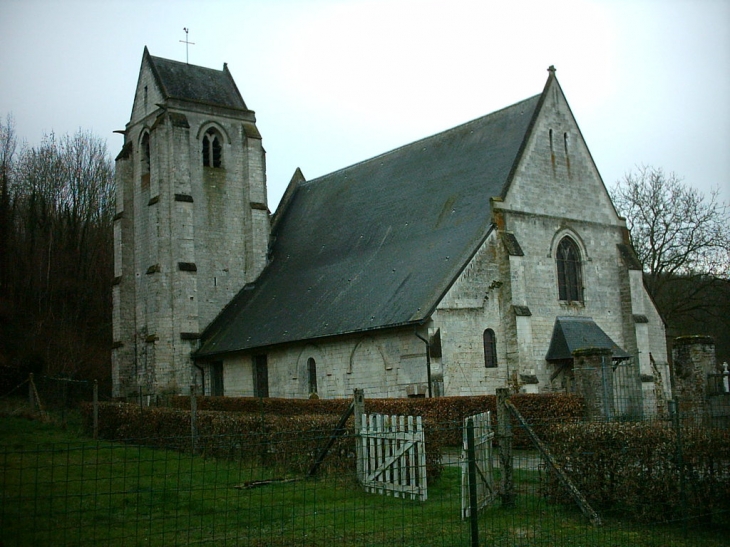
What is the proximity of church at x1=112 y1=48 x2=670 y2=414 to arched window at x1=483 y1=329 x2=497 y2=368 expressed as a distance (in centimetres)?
4

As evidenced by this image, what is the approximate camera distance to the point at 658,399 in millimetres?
25891

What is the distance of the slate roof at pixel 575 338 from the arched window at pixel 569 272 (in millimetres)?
797

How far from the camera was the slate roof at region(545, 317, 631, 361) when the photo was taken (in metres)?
23.3

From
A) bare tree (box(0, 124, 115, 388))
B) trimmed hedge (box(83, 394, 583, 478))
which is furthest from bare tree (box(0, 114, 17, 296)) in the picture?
trimmed hedge (box(83, 394, 583, 478))

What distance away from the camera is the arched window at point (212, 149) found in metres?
33.8

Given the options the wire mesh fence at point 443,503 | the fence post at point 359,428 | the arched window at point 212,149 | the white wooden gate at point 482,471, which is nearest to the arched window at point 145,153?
the arched window at point 212,149

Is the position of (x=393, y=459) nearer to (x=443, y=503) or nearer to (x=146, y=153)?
(x=443, y=503)

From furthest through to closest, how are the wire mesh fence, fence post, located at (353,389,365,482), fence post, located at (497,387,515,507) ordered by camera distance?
fence post, located at (353,389,365,482) < fence post, located at (497,387,515,507) < the wire mesh fence

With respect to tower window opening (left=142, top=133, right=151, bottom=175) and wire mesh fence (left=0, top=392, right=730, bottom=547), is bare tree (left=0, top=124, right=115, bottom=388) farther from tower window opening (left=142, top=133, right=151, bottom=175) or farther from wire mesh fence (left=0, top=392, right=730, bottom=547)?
wire mesh fence (left=0, top=392, right=730, bottom=547)

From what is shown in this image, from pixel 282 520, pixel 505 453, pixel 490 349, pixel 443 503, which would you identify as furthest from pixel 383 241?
pixel 282 520

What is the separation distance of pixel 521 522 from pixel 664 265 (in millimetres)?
28185

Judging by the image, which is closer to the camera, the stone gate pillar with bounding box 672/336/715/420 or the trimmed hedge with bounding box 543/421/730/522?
the trimmed hedge with bounding box 543/421/730/522

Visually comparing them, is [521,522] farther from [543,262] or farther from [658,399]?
[658,399]

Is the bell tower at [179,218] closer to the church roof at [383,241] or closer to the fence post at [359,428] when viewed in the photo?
the church roof at [383,241]
